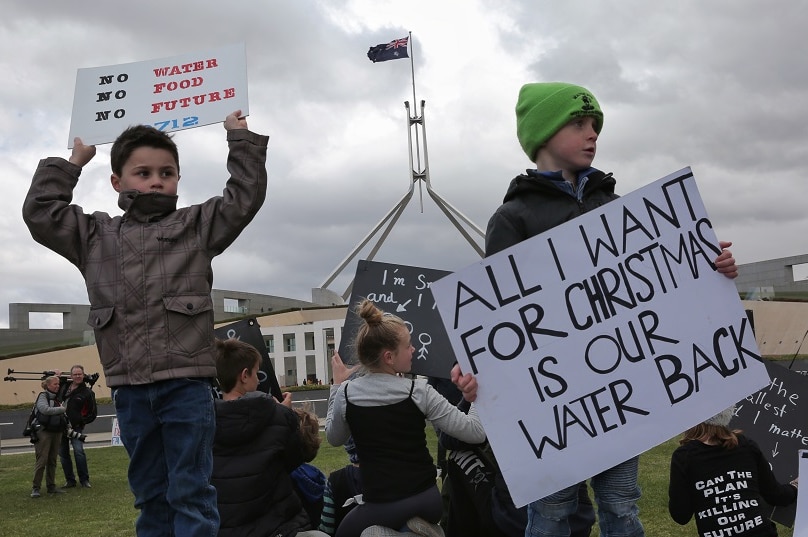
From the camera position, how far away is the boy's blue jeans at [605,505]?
2768 mm

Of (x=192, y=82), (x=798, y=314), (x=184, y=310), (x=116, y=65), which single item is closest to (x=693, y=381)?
(x=184, y=310)

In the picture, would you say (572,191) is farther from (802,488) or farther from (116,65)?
(116,65)

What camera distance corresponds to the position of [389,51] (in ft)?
163

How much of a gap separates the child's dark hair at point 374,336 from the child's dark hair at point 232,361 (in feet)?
2.30

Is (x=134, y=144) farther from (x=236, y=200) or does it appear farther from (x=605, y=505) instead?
(x=605, y=505)

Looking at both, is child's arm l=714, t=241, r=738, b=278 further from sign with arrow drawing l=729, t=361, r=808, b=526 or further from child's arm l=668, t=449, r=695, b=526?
sign with arrow drawing l=729, t=361, r=808, b=526

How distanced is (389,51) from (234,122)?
48.2 meters

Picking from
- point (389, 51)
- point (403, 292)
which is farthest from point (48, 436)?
point (389, 51)

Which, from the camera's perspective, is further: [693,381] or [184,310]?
[693,381]

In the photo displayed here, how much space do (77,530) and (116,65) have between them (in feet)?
17.4

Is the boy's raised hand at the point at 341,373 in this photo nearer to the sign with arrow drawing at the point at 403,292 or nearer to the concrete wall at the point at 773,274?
the sign with arrow drawing at the point at 403,292

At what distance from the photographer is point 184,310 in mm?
2635

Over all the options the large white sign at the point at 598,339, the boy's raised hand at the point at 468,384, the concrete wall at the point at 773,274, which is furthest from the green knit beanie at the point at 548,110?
the concrete wall at the point at 773,274

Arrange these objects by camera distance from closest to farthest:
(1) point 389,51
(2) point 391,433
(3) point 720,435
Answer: (2) point 391,433 < (3) point 720,435 < (1) point 389,51
